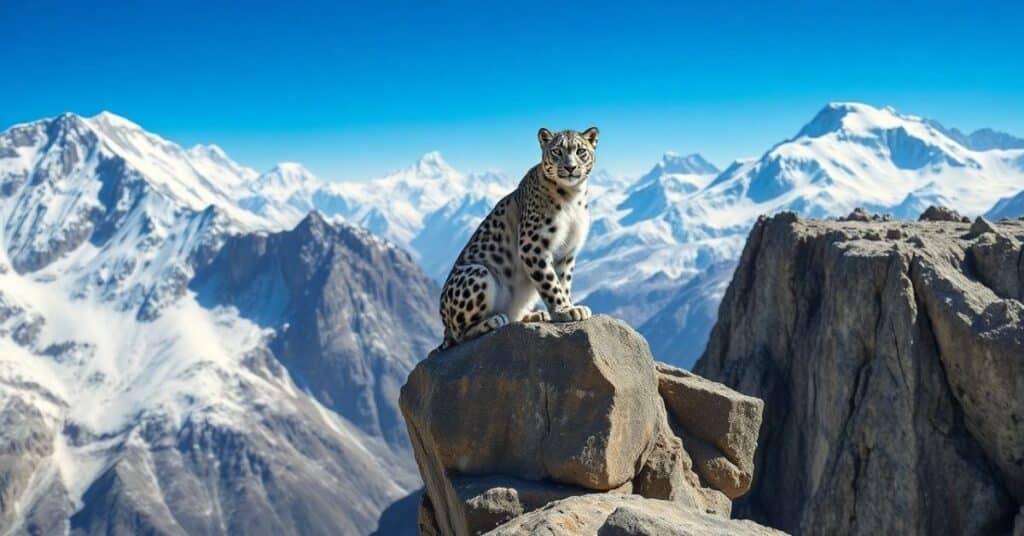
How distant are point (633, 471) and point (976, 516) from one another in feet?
86.7

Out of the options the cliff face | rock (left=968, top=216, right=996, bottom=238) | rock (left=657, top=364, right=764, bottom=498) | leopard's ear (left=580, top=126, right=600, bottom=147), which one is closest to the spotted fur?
leopard's ear (left=580, top=126, right=600, bottom=147)

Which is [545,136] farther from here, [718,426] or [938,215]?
[938,215]

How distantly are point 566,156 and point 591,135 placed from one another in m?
1.93

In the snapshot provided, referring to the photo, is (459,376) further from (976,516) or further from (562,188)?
(976,516)

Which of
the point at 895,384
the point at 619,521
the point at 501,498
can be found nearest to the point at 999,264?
the point at 895,384

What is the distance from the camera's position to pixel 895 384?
4912 centimetres

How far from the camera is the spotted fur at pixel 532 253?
2600 centimetres

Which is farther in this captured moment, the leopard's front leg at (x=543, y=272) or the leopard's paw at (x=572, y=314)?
the leopard's front leg at (x=543, y=272)

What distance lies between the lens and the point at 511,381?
24500 millimetres

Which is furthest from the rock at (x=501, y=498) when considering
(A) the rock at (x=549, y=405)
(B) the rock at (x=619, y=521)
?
(B) the rock at (x=619, y=521)

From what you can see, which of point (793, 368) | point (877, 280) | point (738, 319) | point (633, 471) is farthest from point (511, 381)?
point (738, 319)

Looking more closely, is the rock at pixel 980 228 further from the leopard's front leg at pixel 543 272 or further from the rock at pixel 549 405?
the leopard's front leg at pixel 543 272

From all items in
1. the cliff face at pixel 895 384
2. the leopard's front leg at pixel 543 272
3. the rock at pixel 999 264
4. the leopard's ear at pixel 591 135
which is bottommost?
the cliff face at pixel 895 384

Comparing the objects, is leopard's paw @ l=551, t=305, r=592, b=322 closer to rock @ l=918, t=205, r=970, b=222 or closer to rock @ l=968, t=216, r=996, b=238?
rock @ l=968, t=216, r=996, b=238
